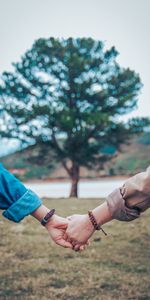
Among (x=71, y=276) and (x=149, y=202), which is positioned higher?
(x=149, y=202)

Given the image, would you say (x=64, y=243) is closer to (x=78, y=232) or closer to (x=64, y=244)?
(x=64, y=244)

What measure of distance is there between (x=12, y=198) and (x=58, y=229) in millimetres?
733

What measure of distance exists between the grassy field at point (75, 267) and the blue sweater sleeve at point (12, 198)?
105cm

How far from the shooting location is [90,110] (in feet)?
64.3

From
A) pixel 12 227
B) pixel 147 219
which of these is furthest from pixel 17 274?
pixel 147 219

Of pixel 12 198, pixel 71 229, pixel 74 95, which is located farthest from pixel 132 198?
pixel 74 95

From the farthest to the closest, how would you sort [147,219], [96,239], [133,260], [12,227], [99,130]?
[99,130] < [147,219] < [12,227] < [96,239] < [133,260]

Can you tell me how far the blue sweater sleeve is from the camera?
260 cm

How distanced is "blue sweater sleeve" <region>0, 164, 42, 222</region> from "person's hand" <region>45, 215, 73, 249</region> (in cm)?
51

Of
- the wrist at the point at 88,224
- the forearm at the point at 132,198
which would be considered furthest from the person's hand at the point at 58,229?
the forearm at the point at 132,198

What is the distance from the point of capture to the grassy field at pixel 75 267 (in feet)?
11.3

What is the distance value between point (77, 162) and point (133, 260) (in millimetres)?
15757

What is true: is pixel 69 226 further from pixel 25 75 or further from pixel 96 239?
pixel 25 75

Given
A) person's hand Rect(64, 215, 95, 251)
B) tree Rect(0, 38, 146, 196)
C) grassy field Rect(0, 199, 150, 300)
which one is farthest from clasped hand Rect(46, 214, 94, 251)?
tree Rect(0, 38, 146, 196)
